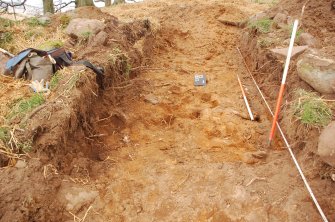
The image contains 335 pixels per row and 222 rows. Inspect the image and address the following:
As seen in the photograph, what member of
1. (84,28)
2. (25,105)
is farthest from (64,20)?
(25,105)

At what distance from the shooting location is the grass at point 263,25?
5.99 m

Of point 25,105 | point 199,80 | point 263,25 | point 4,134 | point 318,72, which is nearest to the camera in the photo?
point 4,134

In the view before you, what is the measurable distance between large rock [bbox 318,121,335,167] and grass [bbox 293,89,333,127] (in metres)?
0.31

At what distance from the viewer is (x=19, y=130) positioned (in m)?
3.02

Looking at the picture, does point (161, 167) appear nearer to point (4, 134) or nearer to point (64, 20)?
point (4, 134)

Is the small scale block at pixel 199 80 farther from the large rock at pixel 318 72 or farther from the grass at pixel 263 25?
the large rock at pixel 318 72

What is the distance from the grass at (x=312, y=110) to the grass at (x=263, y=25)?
2572mm

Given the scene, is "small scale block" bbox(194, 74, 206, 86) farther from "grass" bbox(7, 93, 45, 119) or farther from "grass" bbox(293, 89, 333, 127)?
"grass" bbox(7, 93, 45, 119)

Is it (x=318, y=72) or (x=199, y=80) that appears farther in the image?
(x=199, y=80)

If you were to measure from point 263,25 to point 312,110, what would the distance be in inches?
124

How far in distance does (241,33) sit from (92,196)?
545cm

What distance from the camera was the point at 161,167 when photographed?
3449 mm

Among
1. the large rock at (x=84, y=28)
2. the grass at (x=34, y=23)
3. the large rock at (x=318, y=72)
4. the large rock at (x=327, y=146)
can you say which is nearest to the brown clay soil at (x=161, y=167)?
the large rock at (x=327, y=146)

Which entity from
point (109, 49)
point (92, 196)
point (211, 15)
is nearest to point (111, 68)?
point (109, 49)
